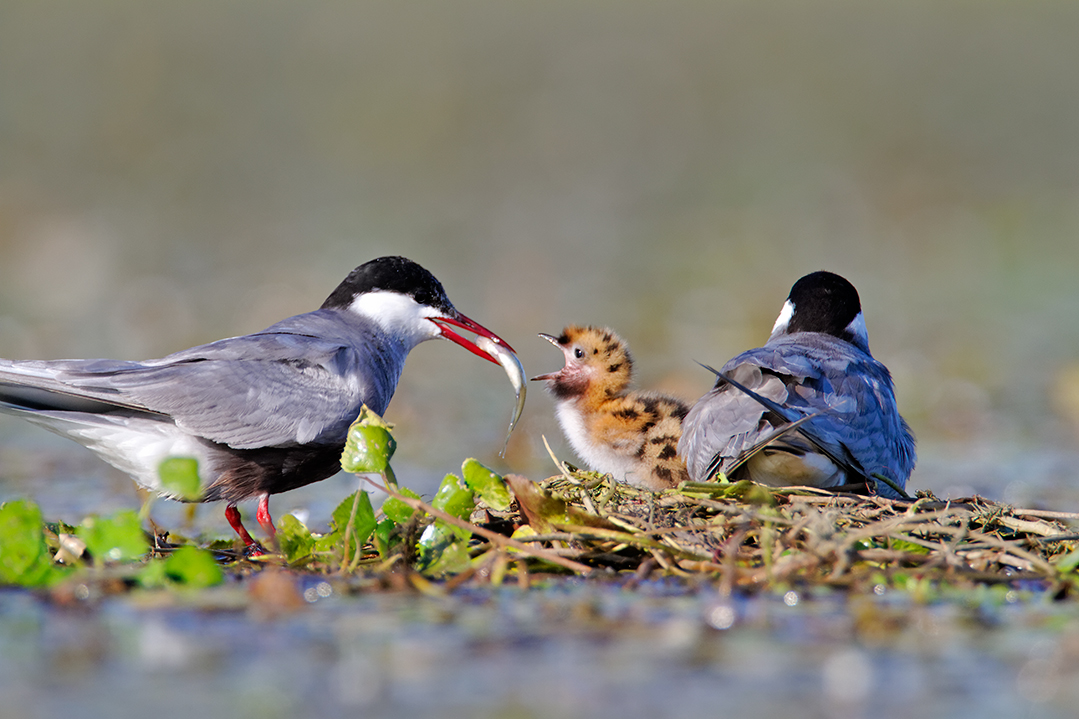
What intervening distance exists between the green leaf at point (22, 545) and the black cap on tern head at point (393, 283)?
7.55 feet

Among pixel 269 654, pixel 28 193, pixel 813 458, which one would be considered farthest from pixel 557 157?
pixel 269 654

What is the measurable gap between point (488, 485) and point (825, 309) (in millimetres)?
2114

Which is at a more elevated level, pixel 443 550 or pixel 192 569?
pixel 443 550

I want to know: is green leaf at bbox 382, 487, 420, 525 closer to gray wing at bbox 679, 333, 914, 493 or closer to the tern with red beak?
the tern with red beak

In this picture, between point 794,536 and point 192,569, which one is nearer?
point 192,569

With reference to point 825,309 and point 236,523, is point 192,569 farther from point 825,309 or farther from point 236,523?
point 825,309

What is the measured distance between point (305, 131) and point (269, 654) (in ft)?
55.5

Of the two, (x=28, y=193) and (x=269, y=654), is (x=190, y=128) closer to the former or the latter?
(x=28, y=193)

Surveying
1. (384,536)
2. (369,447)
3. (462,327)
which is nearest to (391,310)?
(462,327)

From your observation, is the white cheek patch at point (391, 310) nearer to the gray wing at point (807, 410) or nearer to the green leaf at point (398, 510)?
the gray wing at point (807, 410)

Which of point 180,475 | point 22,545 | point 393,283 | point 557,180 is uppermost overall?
point 557,180

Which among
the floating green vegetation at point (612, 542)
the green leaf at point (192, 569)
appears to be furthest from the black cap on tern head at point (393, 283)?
the green leaf at point (192, 569)

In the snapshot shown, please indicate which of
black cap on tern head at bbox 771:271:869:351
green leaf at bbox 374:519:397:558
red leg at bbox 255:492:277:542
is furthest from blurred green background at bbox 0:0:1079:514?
green leaf at bbox 374:519:397:558

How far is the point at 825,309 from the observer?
227 inches
